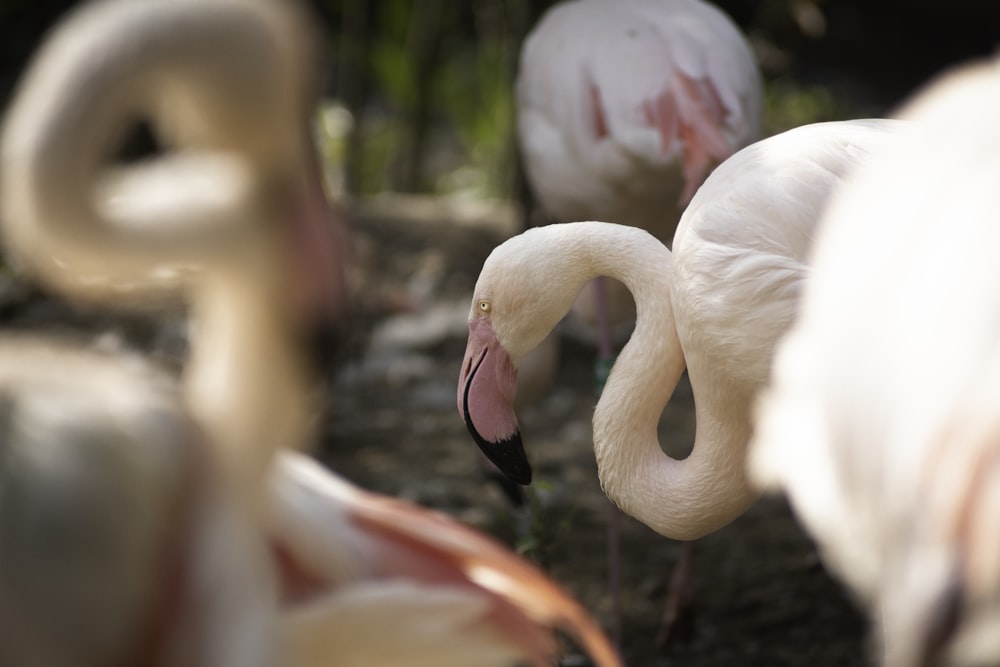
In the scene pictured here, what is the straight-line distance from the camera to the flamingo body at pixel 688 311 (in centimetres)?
219

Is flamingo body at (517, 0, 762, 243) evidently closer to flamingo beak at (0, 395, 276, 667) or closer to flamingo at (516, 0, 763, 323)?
flamingo at (516, 0, 763, 323)

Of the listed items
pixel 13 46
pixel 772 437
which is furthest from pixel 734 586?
pixel 13 46

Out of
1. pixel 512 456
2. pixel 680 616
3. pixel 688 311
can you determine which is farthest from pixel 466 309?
pixel 688 311

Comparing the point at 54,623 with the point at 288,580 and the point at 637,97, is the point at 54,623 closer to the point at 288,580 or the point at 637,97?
the point at 288,580

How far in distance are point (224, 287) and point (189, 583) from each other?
0.38m

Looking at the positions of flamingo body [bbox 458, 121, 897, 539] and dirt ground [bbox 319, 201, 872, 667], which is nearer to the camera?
flamingo body [bbox 458, 121, 897, 539]

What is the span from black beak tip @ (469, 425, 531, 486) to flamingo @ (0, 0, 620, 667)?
0.87 meters

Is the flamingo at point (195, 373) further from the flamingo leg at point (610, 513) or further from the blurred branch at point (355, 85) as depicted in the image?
the blurred branch at point (355, 85)

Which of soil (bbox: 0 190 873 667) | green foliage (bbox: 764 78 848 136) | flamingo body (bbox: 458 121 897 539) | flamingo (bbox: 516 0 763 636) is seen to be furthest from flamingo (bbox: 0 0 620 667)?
green foliage (bbox: 764 78 848 136)

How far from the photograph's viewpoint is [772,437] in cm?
183

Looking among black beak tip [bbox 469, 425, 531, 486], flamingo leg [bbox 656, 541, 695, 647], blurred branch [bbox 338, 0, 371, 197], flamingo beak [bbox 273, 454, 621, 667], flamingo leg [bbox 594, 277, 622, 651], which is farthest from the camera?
blurred branch [bbox 338, 0, 371, 197]

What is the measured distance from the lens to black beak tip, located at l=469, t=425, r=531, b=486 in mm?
2539

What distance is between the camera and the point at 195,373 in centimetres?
169

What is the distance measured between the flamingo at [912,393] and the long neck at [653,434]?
0.54 m
